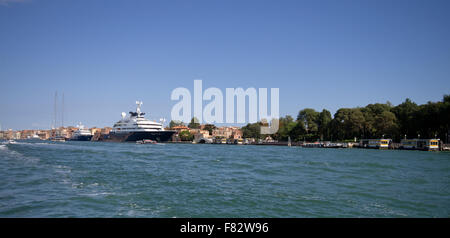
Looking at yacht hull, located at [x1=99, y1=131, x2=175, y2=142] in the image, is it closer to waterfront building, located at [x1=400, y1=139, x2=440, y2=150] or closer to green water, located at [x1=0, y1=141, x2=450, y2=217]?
waterfront building, located at [x1=400, y1=139, x2=440, y2=150]

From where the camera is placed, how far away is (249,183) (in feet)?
50.5

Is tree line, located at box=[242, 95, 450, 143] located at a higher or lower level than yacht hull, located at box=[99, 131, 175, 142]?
higher

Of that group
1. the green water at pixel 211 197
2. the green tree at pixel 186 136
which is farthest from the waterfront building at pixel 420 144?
the green tree at pixel 186 136

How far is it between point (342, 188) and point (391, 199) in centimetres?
254

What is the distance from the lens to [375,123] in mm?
78062

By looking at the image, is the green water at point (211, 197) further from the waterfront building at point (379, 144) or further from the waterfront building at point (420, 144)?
the waterfront building at point (379, 144)

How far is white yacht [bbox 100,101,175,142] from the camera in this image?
315 ft

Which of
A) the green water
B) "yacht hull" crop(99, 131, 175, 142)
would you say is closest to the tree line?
"yacht hull" crop(99, 131, 175, 142)

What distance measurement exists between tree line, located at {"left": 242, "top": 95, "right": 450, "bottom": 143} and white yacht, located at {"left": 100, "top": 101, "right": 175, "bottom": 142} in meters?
46.5

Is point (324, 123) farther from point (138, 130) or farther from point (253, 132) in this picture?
point (138, 130)

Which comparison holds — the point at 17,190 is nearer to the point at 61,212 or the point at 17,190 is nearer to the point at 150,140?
the point at 61,212

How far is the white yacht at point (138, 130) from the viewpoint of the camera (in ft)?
315
